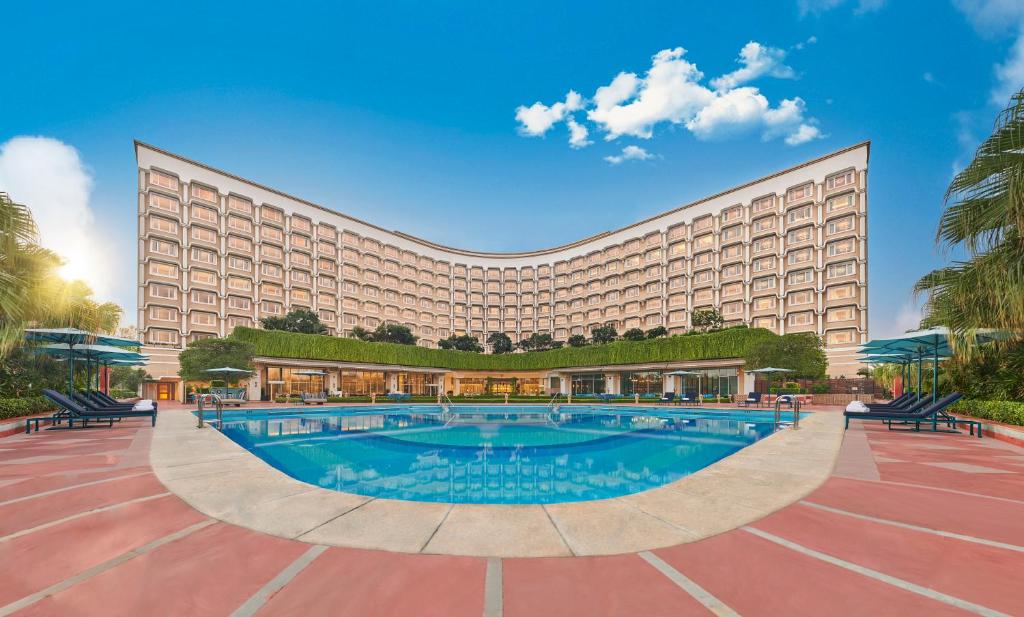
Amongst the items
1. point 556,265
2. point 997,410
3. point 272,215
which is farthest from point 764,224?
point 272,215

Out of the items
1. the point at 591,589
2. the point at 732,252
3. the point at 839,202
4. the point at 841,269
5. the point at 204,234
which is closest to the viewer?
the point at 591,589

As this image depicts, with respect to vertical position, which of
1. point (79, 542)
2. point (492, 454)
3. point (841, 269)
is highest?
point (841, 269)

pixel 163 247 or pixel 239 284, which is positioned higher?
pixel 163 247

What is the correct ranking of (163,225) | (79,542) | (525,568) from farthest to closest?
1. (163,225)
2. (79,542)
3. (525,568)

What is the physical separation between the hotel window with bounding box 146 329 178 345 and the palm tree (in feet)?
187

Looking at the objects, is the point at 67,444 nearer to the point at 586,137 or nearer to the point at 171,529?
the point at 171,529

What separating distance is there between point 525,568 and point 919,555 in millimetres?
3523

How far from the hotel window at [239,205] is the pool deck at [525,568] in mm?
53767

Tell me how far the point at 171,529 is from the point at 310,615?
2.80 metres

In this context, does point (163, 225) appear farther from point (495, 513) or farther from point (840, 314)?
point (840, 314)

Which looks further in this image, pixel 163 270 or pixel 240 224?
pixel 240 224

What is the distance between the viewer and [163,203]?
1764 inches

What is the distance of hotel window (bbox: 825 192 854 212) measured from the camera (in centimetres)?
4506

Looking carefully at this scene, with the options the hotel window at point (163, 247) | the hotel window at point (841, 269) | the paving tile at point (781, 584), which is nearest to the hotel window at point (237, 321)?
the hotel window at point (163, 247)
